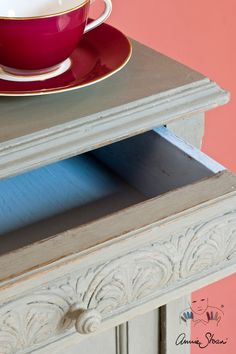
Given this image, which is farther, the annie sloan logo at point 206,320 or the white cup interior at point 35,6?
the annie sloan logo at point 206,320

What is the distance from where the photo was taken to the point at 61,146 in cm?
62

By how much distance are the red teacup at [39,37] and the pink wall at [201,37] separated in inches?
15.3

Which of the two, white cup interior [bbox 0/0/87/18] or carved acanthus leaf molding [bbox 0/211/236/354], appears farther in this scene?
white cup interior [bbox 0/0/87/18]

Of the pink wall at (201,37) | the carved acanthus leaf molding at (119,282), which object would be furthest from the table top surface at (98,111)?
the pink wall at (201,37)

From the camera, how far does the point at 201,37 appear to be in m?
1.17

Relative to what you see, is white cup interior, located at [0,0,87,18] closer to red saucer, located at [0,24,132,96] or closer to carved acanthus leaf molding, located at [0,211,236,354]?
red saucer, located at [0,24,132,96]

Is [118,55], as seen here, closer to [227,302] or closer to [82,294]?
[82,294]

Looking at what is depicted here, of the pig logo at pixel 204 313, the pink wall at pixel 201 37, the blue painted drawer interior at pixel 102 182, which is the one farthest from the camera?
the pig logo at pixel 204 313

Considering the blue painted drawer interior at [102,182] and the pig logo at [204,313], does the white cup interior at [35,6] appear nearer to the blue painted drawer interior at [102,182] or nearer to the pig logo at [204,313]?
the blue painted drawer interior at [102,182]

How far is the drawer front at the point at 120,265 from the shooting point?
0.56 m

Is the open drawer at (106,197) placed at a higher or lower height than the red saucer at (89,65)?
lower

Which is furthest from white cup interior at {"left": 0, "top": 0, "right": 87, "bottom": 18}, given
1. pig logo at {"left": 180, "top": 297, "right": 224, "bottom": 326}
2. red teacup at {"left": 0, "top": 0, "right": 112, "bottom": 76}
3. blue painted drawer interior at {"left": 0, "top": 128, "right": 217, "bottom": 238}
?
pig logo at {"left": 180, "top": 297, "right": 224, "bottom": 326}

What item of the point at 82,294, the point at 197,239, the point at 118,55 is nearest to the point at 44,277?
the point at 82,294

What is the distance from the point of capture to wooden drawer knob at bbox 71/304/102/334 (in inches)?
23.3
